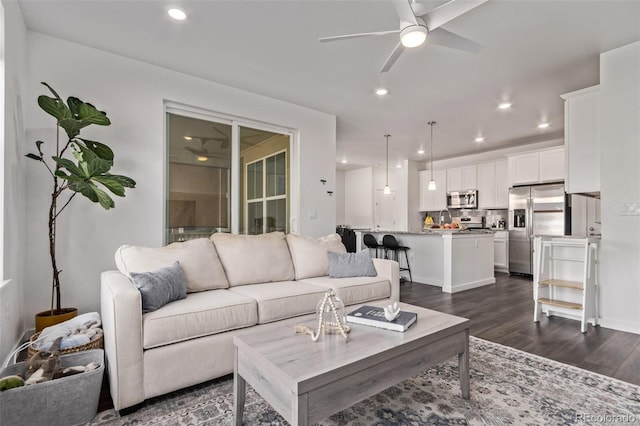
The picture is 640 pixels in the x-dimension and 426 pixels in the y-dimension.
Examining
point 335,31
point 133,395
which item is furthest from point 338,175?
point 133,395

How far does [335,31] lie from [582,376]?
3.19 meters

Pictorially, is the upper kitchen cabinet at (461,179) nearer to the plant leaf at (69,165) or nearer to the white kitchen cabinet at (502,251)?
the white kitchen cabinet at (502,251)

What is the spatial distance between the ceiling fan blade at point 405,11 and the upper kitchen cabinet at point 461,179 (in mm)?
6238

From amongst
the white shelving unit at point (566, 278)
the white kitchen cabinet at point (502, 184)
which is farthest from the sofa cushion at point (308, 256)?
the white kitchen cabinet at point (502, 184)

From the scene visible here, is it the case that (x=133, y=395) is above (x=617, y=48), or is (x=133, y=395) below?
below

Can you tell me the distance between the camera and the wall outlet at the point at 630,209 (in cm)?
295

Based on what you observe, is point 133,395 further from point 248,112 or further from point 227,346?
point 248,112

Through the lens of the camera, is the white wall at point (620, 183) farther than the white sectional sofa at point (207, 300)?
Yes

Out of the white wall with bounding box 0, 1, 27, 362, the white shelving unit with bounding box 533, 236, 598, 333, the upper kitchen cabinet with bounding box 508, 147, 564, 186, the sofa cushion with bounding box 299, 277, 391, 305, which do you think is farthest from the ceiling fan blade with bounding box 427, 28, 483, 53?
the upper kitchen cabinet with bounding box 508, 147, 564, 186

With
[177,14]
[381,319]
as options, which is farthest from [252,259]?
[177,14]

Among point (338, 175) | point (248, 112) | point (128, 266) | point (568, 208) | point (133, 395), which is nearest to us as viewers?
point (133, 395)

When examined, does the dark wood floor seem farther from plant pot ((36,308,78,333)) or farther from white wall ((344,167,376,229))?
white wall ((344,167,376,229))

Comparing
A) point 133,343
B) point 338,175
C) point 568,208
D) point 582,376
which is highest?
point 338,175

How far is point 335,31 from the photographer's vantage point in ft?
9.07
